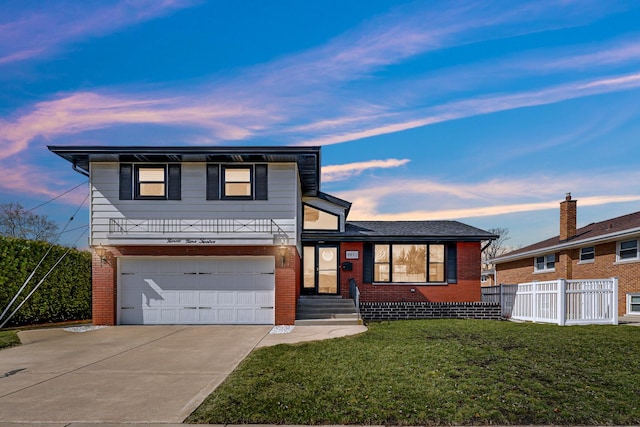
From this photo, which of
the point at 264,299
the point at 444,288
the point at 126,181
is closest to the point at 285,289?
the point at 264,299

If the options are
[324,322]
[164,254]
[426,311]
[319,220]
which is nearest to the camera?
[324,322]

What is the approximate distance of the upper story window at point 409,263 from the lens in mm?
17750

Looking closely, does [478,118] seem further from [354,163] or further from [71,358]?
[71,358]

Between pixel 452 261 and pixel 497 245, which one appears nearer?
pixel 452 261

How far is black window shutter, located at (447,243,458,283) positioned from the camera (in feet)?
57.7

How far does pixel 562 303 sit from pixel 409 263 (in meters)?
5.90

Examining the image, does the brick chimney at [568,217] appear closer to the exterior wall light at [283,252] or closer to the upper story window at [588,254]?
the upper story window at [588,254]

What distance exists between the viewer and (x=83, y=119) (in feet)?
51.2

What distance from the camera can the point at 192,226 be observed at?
14031mm

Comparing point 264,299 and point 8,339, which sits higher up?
point 264,299

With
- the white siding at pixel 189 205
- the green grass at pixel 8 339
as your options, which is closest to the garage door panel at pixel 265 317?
the white siding at pixel 189 205

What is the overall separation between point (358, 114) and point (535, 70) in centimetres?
627

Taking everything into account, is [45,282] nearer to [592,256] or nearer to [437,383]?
[437,383]

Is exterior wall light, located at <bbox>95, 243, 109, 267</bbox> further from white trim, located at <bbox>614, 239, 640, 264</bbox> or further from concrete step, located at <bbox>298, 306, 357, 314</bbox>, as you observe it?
white trim, located at <bbox>614, 239, 640, 264</bbox>
